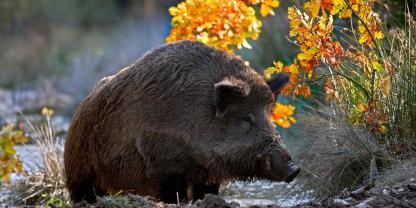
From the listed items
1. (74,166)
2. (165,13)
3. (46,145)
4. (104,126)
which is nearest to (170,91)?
(104,126)

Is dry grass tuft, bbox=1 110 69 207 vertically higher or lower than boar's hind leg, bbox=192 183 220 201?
higher

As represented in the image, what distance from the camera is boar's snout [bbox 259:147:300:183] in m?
5.66

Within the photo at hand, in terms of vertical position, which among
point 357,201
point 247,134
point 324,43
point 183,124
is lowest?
point 357,201

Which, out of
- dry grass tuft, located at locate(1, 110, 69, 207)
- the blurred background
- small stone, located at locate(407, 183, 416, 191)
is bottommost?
small stone, located at locate(407, 183, 416, 191)

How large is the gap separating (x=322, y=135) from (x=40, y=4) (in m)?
18.8

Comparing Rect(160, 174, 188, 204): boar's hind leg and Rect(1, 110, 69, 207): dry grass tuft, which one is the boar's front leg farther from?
Rect(1, 110, 69, 207): dry grass tuft

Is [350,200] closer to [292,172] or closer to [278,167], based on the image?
[292,172]

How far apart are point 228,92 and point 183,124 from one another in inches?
16.3

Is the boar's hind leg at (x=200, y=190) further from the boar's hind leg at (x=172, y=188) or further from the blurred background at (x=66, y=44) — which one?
the blurred background at (x=66, y=44)

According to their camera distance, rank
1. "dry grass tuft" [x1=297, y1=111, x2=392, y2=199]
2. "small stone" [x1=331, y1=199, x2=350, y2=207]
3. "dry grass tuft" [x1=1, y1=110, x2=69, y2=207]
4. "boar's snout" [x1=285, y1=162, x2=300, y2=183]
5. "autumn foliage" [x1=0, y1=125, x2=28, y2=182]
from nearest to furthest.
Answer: "small stone" [x1=331, y1=199, x2=350, y2=207] → "autumn foliage" [x1=0, y1=125, x2=28, y2=182] → "boar's snout" [x1=285, y1=162, x2=300, y2=183] → "dry grass tuft" [x1=297, y1=111, x2=392, y2=199] → "dry grass tuft" [x1=1, y1=110, x2=69, y2=207]

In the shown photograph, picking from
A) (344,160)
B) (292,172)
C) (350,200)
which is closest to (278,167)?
(292,172)

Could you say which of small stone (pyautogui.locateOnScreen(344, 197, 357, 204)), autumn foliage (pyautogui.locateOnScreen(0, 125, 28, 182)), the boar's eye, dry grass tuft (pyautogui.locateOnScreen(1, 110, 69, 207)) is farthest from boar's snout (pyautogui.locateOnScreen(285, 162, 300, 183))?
dry grass tuft (pyautogui.locateOnScreen(1, 110, 69, 207))

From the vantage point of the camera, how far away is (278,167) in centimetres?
572

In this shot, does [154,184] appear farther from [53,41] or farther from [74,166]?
[53,41]
